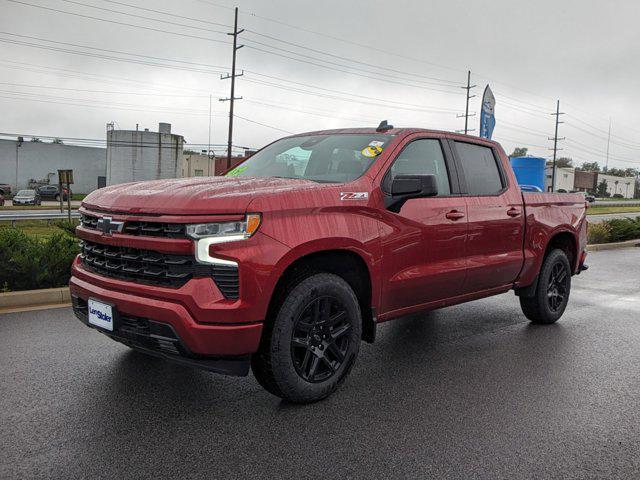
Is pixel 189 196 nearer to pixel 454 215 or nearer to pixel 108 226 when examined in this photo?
pixel 108 226

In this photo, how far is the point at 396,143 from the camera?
4.43 meters

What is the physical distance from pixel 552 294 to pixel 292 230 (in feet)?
13.2

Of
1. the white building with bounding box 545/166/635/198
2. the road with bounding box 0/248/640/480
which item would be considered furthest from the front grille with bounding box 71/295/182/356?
the white building with bounding box 545/166/635/198

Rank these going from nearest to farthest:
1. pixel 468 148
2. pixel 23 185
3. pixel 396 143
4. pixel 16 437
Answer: pixel 16 437
pixel 396 143
pixel 468 148
pixel 23 185

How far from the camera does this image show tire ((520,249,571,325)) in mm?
6148

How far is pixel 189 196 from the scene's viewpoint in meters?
3.38

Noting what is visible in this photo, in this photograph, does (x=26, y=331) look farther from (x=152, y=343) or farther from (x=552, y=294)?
(x=552, y=294)

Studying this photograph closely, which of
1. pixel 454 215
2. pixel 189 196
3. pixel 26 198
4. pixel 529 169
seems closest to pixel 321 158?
pixel 454 215

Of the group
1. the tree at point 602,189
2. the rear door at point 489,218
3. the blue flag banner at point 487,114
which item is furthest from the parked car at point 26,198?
the tree at point 602,189

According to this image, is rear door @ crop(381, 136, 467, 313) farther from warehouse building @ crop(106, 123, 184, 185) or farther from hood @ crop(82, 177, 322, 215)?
warehouse building @ crop(106, 123, 184, 185)

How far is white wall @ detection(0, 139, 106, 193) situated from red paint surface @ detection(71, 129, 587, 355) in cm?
6114

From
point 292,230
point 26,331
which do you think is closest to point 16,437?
point 292,230

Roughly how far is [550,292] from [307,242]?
153 inches

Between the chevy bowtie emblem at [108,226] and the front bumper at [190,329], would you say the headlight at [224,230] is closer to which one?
the front bumper at [190,329]
